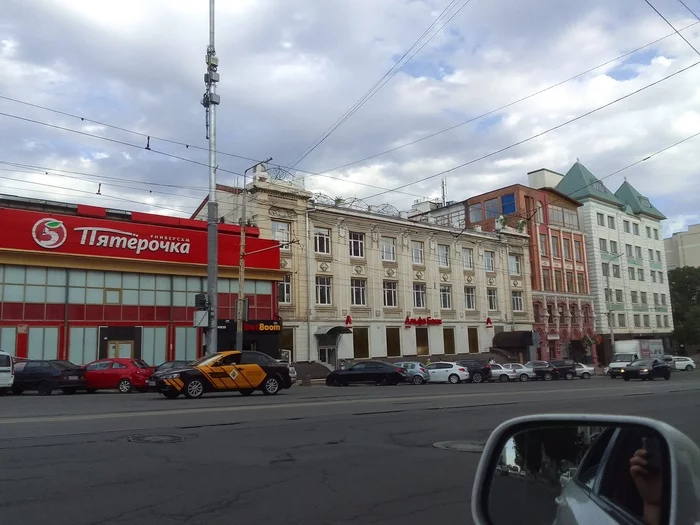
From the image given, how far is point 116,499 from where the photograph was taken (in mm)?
6309

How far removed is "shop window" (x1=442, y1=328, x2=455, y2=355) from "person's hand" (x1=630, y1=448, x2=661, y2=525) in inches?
1942

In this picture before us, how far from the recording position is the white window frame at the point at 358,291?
45.5 meters

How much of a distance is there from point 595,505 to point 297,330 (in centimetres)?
3985

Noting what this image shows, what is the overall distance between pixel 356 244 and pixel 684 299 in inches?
2264

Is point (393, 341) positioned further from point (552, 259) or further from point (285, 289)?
point (552, 259)

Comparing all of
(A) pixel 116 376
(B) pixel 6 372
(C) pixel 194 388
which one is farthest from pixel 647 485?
(A) pixel 116 376

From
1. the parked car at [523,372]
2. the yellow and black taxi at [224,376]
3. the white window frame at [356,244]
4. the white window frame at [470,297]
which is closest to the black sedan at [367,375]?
the yellow and black taxi at [224,376]

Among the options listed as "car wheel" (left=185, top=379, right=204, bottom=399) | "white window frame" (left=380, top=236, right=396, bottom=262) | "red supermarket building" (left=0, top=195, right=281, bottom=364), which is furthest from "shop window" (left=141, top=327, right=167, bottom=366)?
"white window frame" (left=380, top=236, right=396, bottom=262)

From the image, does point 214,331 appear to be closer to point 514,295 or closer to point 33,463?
point 33,463

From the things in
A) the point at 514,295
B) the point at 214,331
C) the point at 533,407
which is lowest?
the point at 533,407

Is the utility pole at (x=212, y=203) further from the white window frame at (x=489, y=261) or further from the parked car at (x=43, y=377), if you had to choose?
the white window frame at (x=489, y=261)

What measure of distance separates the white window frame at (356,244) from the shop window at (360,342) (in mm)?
5479

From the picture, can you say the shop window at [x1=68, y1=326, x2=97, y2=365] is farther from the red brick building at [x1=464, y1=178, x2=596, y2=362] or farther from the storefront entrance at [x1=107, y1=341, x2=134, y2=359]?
the red brick building at [x1=464, y1=178, x2=596, y2=362]

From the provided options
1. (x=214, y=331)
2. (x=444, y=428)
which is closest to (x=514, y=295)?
(x=214, y=331)
